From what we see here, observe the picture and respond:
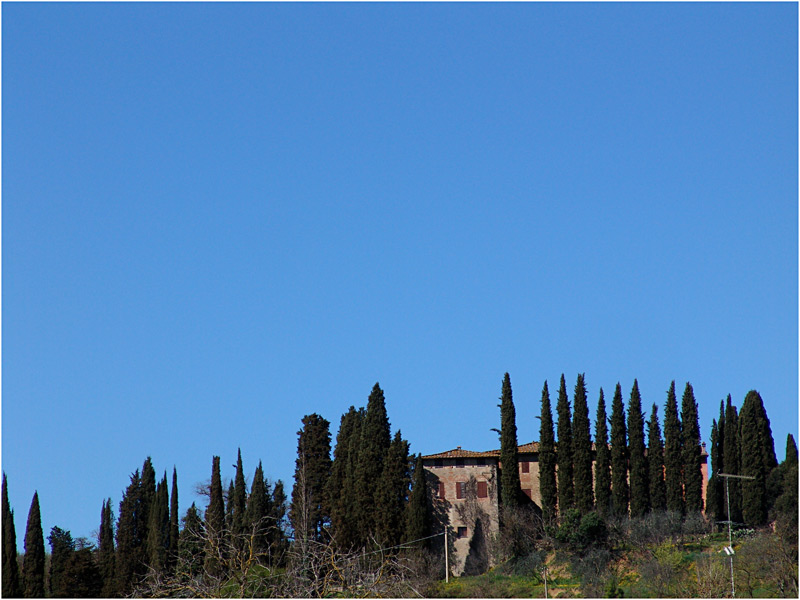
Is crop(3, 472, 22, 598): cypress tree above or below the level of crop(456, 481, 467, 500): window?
below

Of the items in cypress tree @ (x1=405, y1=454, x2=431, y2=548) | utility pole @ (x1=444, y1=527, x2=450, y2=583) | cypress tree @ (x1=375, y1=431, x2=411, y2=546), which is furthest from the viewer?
utility pole @ (x1=444, y1=527, x2=450, y2=583)

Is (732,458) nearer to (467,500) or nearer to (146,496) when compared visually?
(467,500)

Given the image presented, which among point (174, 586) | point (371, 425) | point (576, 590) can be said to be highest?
point (371, 425)

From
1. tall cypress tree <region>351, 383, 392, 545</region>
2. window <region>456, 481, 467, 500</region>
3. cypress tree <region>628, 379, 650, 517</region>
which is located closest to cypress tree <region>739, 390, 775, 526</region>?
cypress tree <region>628, 379, 650, 517</region>

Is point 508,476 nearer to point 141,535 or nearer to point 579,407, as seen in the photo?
point 579,407

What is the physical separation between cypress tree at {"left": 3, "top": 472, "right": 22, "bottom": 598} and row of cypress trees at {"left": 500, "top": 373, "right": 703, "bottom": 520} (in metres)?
23.0

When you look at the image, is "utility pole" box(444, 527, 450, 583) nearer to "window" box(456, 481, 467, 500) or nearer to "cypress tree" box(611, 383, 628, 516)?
"window" box(456, 481, 467, 500)

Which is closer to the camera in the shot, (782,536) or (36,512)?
(782,536)

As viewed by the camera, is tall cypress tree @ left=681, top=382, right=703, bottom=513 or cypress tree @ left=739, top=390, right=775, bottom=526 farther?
tall cypress tree @ left=681, top=382, right=703, bottom=513

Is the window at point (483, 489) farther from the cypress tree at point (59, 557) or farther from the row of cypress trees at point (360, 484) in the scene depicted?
the cypress tree at point (59, 557)

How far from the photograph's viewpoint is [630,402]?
5472cm

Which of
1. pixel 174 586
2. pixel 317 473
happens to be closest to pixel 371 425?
pixel 317 473

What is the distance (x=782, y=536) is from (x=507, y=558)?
12.0 metres

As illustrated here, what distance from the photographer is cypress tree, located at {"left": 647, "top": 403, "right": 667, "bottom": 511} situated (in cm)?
5197
